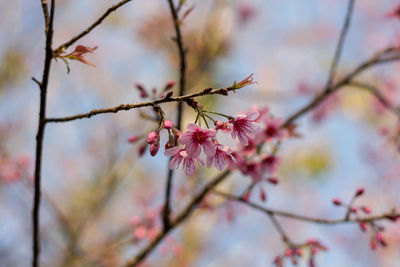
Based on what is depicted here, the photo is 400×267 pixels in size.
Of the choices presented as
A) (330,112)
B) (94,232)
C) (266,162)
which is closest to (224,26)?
(330,112)

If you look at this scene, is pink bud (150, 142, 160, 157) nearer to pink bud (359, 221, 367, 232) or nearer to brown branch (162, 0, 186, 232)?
brown branch (162, 0, 186, 232)

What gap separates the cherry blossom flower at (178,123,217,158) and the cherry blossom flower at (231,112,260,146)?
0.38 feet

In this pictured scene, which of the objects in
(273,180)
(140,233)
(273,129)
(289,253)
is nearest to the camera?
(289,253)

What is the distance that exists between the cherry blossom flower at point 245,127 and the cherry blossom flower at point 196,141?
116 mm

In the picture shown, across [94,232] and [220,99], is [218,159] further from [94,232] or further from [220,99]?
[94,232]

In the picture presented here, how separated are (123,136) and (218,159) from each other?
3.97m

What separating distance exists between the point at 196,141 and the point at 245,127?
0.23m

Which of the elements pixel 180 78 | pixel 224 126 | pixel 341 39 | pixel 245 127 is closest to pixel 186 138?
pixel 224 126

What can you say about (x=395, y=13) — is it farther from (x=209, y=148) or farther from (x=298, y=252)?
(x=209, y=148)

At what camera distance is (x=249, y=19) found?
6629 millimetres

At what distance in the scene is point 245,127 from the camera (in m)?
1.52

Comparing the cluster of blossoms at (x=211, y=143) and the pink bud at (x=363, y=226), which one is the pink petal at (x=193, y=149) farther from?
the pink bud at (x=363, y=226)

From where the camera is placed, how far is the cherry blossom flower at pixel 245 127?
1469mm

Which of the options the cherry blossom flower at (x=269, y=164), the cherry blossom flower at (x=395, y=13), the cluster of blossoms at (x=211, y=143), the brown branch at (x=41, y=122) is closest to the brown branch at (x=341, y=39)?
the cherry blossom flower at (x=395, y=13)
